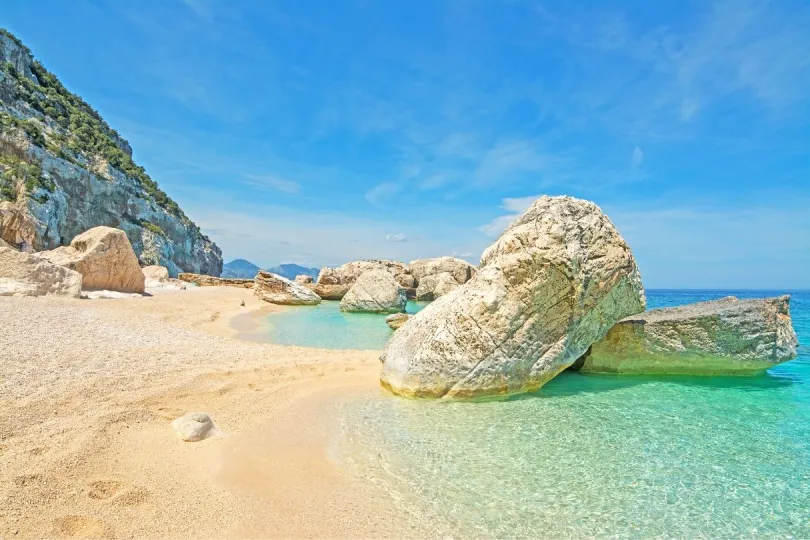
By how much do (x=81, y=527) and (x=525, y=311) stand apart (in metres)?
6.92

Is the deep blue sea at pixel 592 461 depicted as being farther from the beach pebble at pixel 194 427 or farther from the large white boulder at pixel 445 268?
the large white boulder at pixel 445 268

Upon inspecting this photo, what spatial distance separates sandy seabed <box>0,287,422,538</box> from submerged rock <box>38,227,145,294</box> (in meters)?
10.6

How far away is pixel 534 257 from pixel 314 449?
16.8 ft

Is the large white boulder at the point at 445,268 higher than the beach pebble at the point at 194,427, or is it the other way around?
the large white boulder at the point at 445,268

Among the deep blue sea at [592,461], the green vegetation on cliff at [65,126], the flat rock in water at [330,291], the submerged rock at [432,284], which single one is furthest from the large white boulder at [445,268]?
the green vegetation on cliff at [65,126]

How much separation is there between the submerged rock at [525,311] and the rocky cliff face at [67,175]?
35557mm

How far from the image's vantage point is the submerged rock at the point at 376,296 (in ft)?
84.5

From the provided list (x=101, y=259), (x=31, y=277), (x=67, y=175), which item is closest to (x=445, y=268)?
(x=101, y=259)

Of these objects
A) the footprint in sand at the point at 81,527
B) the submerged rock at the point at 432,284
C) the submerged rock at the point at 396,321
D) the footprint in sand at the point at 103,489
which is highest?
the submerged rock at the point at 432,284

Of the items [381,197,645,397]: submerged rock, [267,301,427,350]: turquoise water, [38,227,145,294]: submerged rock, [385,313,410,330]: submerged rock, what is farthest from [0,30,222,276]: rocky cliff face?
[381,197,645,397]: submerged rock

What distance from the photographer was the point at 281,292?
29156mm

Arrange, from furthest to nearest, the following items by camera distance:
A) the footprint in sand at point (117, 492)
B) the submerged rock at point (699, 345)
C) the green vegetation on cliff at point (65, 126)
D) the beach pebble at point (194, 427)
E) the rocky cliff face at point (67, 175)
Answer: the green vegetation on cliff at point (65, 126), the rocky cliff face at point (67, 175), the submerged rock at point (699, 345), the beach pebble at point (194, 427), the footprint in sand at point (117, 492)

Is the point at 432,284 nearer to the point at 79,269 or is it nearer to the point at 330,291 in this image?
the point at 330,291

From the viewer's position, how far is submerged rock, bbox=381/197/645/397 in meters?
7.79
